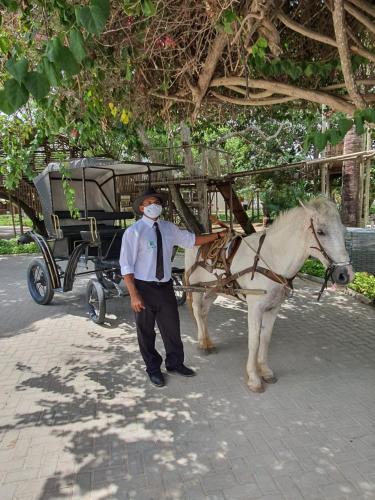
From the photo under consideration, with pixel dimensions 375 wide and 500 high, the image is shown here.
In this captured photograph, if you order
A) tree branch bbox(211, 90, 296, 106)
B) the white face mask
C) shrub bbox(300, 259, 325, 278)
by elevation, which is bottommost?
shrub bbox(300, 259, 325, 278)

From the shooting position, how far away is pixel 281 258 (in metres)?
3.32

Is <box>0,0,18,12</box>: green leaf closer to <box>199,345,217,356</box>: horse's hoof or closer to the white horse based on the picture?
the white horse

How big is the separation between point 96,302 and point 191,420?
3190 millimetres

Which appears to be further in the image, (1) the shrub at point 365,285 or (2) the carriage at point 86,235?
(1) the shrub at point 365,285

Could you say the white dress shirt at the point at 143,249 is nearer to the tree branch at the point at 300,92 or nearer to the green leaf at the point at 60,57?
the tree branch at the point at 300,92

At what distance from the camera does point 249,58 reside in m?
3.51

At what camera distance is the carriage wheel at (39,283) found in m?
6.57

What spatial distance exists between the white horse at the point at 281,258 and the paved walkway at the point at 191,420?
421mm

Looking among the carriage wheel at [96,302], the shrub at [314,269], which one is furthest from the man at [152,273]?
the shrub at [314,269]

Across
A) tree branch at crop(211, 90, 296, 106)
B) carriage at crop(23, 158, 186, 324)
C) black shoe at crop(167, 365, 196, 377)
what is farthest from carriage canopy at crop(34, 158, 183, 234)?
black shoe at crop(167, 365, 196, 377)

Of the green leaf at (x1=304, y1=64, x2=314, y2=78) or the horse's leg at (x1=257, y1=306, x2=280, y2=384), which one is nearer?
the green leaf at (x1=304, y1=64, x2=314, y2=78)

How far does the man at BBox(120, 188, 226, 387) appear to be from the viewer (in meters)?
3.51

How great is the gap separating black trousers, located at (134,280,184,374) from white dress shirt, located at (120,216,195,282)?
0.39 feet

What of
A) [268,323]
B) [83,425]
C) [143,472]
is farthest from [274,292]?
[83,425]
